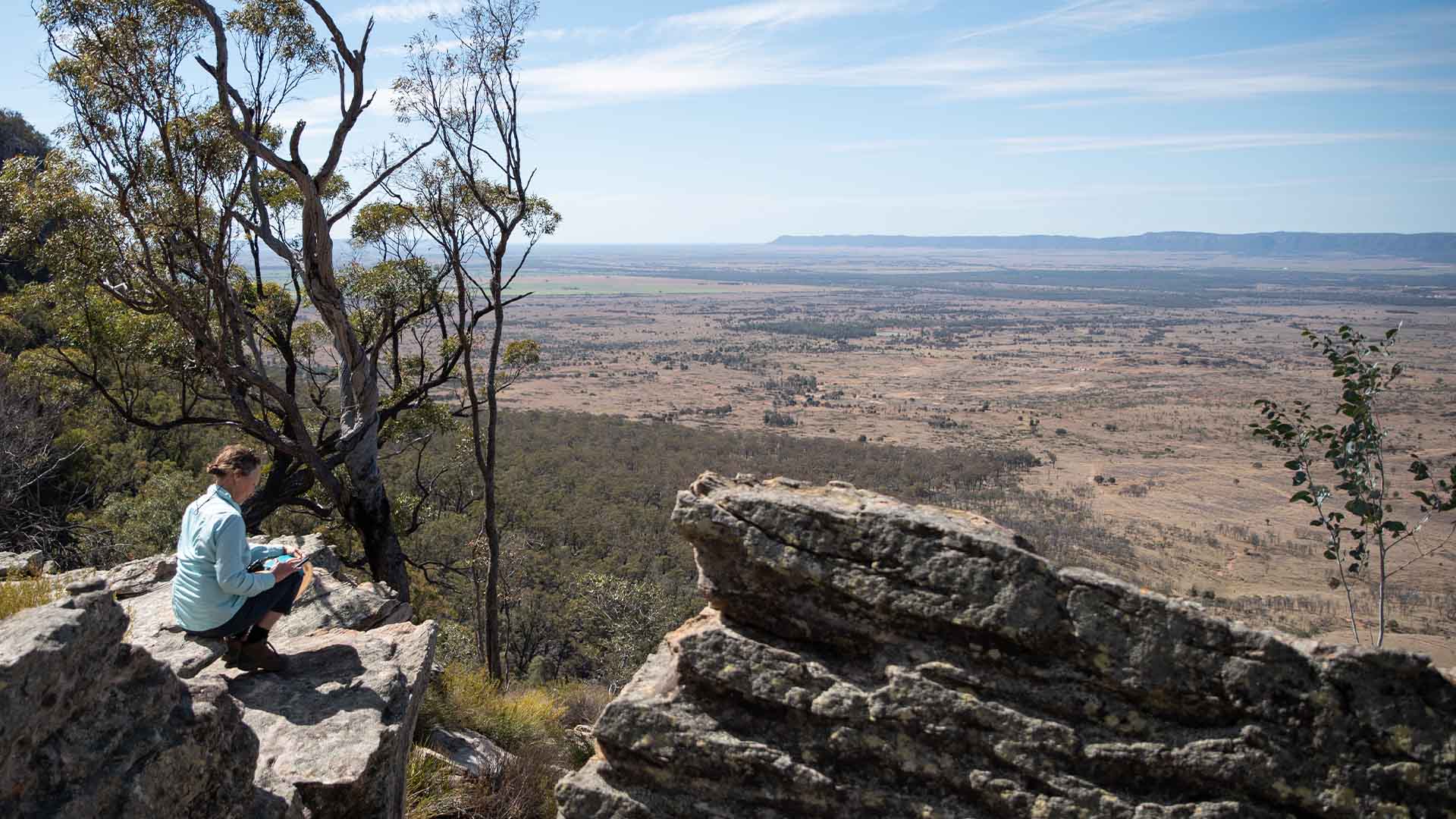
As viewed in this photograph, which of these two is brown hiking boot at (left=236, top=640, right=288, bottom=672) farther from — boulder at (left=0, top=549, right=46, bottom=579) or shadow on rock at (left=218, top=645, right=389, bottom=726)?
boulder at (left=0, top=549, right=46, bottom=579)

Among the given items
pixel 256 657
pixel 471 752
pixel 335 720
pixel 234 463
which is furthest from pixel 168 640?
pixel 471 752

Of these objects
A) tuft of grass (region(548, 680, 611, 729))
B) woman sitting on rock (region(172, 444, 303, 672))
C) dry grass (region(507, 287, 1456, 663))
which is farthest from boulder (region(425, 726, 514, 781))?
dry grass (region(507, 287, 1456, 663))

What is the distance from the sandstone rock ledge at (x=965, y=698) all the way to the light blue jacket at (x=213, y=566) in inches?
110

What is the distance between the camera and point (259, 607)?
6.38 metres

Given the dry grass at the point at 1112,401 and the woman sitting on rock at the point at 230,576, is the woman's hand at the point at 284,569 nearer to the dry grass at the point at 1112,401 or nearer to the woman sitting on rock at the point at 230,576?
the woman sitting on rock at the point at 230,576

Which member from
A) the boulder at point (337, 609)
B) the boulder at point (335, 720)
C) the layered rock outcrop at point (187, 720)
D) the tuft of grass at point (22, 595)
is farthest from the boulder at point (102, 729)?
the boulder at point (337, 609)

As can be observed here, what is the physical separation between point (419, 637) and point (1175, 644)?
6.11 m

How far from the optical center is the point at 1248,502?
2061 inches

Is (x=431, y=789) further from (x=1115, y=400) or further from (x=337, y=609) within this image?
(x=1115, y=400)

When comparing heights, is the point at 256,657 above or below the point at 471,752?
above

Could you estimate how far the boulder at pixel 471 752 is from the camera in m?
7.57

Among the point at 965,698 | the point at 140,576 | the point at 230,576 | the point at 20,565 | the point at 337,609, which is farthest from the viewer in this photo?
the point at 140,576

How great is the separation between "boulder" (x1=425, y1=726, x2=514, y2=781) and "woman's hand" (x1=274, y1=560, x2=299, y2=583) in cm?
241

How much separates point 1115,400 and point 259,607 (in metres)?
94.7
